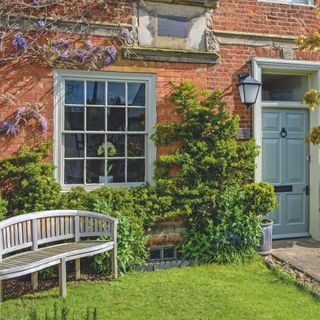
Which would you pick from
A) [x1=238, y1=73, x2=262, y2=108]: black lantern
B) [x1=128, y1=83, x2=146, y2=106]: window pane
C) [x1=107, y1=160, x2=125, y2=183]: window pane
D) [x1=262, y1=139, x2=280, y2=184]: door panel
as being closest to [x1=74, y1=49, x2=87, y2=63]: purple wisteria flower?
[x1=128, y1=83, x2=146, y2=106]: window pane

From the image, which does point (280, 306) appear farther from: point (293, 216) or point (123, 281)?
point (293, 216)

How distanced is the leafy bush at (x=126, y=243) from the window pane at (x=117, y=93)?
4.95 feet

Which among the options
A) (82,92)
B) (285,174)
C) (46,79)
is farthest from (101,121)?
(285,174)

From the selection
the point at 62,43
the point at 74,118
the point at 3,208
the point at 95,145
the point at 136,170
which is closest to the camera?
the point at 3,208

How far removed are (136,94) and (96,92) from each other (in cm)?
61

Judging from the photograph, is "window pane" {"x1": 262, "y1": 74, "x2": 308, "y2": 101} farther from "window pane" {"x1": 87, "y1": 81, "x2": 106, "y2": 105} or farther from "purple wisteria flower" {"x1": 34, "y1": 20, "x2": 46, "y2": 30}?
"purple wisteria flower" {"x1": 34, "y1": 20, "x2": 46, "y2": 30}

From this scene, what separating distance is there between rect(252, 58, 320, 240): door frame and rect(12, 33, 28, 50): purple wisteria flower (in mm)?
3567

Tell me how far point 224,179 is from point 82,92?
2.52 metres

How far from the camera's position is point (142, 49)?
620 centimetres

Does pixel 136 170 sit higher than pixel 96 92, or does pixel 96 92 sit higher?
pixel 96 92

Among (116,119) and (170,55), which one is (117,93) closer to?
(116,119)

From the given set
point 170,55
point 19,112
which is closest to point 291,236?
point 170,55

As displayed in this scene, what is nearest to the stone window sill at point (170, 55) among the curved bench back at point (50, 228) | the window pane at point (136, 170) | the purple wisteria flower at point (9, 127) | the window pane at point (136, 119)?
the window pane at point (136, 119)

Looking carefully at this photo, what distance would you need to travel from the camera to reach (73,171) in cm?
610
